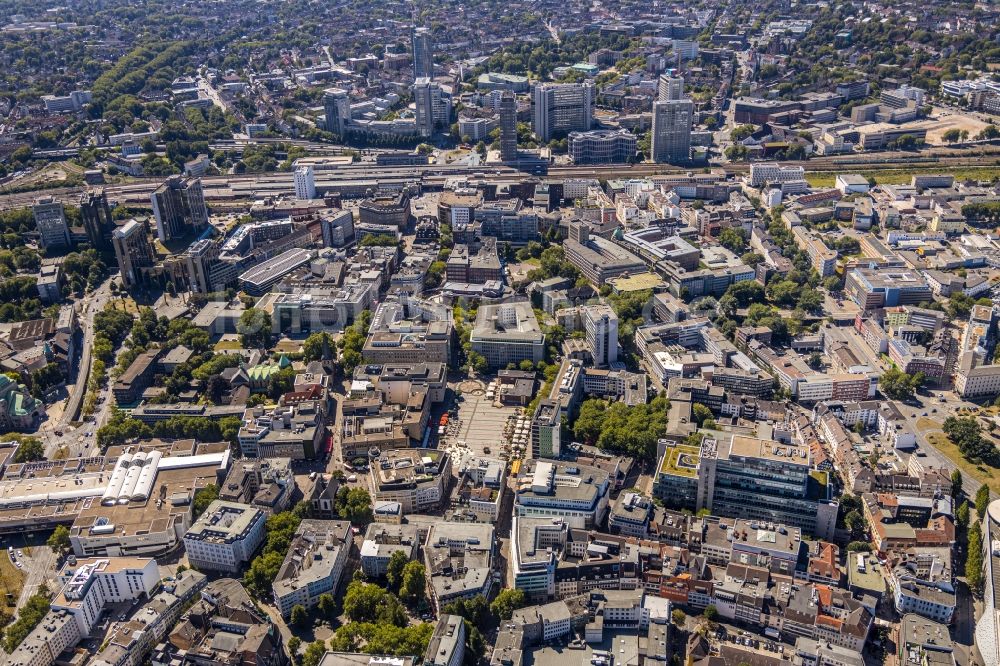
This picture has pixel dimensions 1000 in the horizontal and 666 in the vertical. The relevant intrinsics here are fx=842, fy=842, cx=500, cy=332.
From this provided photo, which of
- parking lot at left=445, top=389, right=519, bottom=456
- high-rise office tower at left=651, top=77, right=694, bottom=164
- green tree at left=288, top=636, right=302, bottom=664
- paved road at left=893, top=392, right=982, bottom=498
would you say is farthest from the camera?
high-rise office tower at left=651, top=77, right=694, bottom=164

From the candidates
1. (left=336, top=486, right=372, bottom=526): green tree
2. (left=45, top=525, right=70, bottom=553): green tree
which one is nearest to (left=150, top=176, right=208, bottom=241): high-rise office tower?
(left=45, top=525, right=70, bottom=553): green tree

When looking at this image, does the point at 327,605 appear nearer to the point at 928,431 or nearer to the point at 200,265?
the point at 928,431

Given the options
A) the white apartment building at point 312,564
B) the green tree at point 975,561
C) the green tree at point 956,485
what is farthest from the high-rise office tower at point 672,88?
the white apartment building at point 312,564

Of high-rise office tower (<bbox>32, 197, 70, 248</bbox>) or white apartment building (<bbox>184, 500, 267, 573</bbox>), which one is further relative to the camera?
high-rise office tower (<bbox>32, 197, 70, 248</bbox>)

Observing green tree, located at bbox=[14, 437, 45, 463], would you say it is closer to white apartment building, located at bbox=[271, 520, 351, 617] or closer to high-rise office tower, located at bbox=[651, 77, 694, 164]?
white apartment building, located at bbox=[271, 520, 351, 617]

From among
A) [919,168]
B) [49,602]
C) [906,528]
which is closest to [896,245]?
[919,168]

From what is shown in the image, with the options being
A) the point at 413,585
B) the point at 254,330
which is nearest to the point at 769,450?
the point at 413,585
